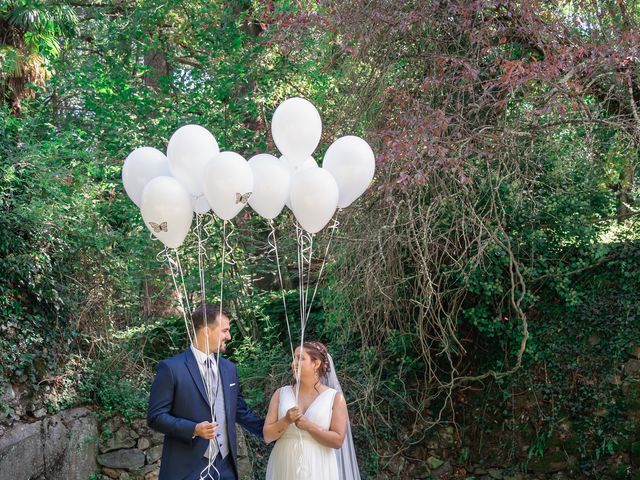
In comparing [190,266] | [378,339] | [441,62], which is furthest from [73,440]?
[441,62]

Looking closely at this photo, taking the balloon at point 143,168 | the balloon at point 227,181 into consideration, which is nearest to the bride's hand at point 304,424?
the balloon at point 227,181

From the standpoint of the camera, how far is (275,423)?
3.74 meters

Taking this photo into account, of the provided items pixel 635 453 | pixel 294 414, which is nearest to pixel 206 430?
pixel 294 414

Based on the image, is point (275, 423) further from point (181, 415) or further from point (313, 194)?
point (313, 194)

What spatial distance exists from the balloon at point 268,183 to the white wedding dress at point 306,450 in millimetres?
990

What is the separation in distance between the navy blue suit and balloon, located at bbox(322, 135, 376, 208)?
109 cm

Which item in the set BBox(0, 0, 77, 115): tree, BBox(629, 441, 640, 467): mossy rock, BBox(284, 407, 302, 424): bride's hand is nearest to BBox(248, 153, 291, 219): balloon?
BBox(284, 407, 302, 424): bride's hand

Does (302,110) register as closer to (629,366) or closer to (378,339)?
(378,339)

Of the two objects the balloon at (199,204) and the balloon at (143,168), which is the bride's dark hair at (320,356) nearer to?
the balloon at (199,204)

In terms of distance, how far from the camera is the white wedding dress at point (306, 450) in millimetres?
3836

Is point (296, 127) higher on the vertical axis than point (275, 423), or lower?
higher

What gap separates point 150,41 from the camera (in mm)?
7602

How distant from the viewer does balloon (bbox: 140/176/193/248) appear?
3.39 meters

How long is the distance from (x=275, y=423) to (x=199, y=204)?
111 centimetres
